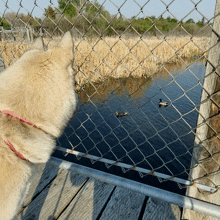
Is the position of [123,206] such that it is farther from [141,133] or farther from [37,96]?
[141,133]

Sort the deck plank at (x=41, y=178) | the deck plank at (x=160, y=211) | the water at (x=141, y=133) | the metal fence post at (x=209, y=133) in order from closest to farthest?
1. the metal fence post at (x=209, y=133)
2. the deck plank at (x=160, y=211)
3. the deck plank at (x=41, y=178)
4. the water at (x=141, y=133)

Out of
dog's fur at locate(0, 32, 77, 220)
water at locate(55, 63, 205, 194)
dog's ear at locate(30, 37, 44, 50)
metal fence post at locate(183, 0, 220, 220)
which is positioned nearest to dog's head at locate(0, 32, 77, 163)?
dog's fur at locate(0, 32, 77, 220)

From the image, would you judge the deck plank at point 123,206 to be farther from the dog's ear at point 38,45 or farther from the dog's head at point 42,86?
the dog's ear at point 38,45

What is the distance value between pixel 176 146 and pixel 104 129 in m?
2.20

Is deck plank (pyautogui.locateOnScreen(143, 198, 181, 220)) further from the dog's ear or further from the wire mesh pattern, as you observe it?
the dog's ear

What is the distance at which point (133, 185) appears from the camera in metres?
1.60

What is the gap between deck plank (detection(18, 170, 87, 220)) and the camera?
1591 mm

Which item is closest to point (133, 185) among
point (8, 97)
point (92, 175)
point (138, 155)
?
point (92, 175)

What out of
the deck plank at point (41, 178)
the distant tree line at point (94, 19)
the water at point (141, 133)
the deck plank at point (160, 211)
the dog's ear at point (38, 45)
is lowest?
the water at point (141, 133)

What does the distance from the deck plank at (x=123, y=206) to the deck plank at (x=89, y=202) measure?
0.25 ft

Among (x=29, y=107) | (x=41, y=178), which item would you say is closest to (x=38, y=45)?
(x=29, y=107)

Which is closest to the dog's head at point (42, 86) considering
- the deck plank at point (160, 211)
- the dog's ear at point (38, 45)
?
the dog's ear at point (38, 45)

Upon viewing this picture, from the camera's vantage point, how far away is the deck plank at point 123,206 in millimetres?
1541

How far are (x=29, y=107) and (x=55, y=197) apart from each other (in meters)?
1.12
